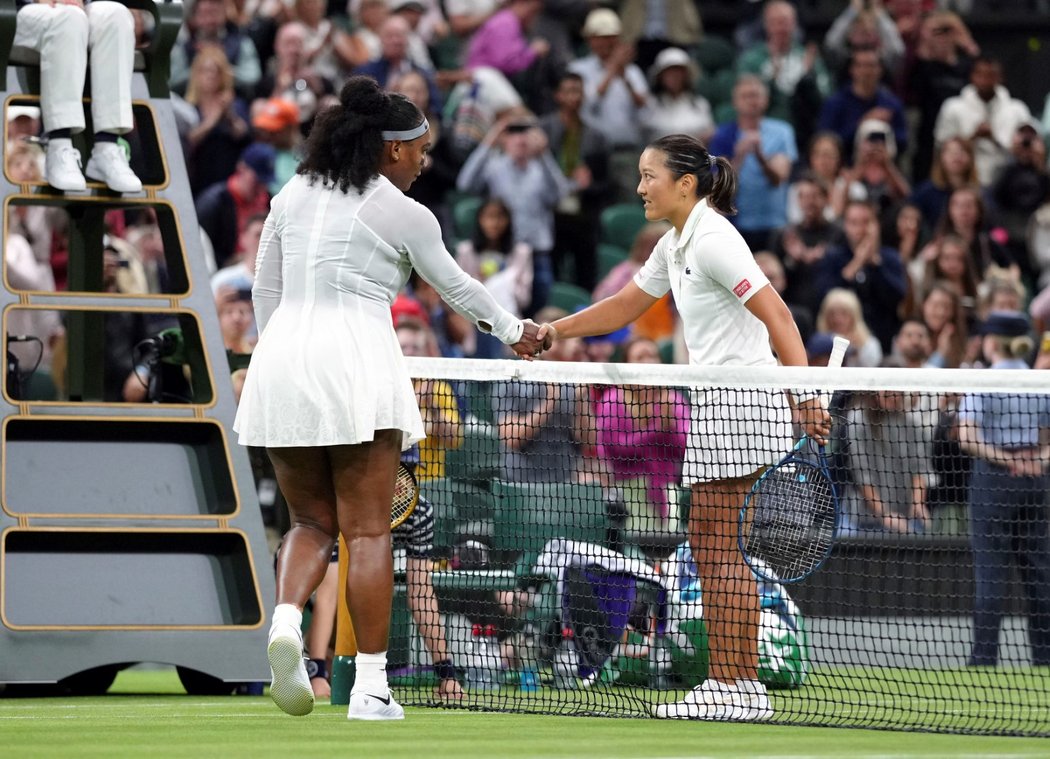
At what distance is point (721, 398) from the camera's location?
7469 millimetres

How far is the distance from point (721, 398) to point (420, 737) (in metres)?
1.98

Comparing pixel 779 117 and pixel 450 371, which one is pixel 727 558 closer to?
pixel 450 371

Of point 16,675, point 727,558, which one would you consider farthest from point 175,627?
point 727,558

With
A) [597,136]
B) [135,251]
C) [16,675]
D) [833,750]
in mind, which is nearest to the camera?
[833,750]

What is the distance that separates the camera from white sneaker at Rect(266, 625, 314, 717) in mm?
6223

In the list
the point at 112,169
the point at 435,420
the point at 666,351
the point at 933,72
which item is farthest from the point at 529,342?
the point at 933,72

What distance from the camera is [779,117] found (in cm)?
1642

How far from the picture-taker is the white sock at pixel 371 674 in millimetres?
6570

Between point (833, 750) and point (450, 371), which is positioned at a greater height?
point (450, 371)

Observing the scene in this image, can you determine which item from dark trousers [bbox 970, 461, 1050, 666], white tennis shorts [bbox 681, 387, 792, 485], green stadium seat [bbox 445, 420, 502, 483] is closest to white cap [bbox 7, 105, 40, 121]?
green stadium seat [bbox 445, 420, 502, 483]

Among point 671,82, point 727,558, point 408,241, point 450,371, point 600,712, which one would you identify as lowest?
point 600,712

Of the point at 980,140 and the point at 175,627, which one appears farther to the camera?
the point at 980,140

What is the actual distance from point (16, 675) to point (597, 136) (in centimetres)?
875

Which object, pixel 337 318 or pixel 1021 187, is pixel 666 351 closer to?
pixel 1021 187
